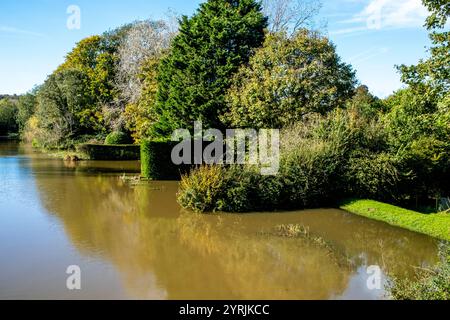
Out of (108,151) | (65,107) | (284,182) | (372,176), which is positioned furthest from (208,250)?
(65,107)

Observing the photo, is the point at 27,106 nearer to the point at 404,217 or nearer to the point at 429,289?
the point at 404,217

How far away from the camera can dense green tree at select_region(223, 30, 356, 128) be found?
18328mm

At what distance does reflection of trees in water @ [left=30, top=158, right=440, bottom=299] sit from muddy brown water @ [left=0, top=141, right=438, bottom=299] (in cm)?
3

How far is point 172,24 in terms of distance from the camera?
30125mm

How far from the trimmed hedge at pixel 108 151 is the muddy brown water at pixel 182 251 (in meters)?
14.6

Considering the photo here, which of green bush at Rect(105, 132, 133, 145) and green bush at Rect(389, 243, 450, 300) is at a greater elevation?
green bush at Rect(105, 132, 133, 145)

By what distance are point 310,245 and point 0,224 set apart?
936cm

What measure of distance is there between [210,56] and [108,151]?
43.2 ft

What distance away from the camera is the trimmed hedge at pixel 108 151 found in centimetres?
3111

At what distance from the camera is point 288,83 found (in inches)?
717

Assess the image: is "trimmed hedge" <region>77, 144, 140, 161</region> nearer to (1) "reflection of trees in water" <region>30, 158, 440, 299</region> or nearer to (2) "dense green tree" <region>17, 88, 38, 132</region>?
(1) "reflection of trees in water" <region>30, 158, 440, 299</region>

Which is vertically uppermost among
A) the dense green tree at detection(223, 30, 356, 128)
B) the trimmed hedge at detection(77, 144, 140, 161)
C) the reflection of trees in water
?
the dense green tree at detection(223, 30, 356, 128)

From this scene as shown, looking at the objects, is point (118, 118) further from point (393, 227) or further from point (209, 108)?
point (393, 227)

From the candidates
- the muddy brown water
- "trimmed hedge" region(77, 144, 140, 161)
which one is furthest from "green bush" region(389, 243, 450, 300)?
"trimmed hedge" region(77, 144, 140, 161)
